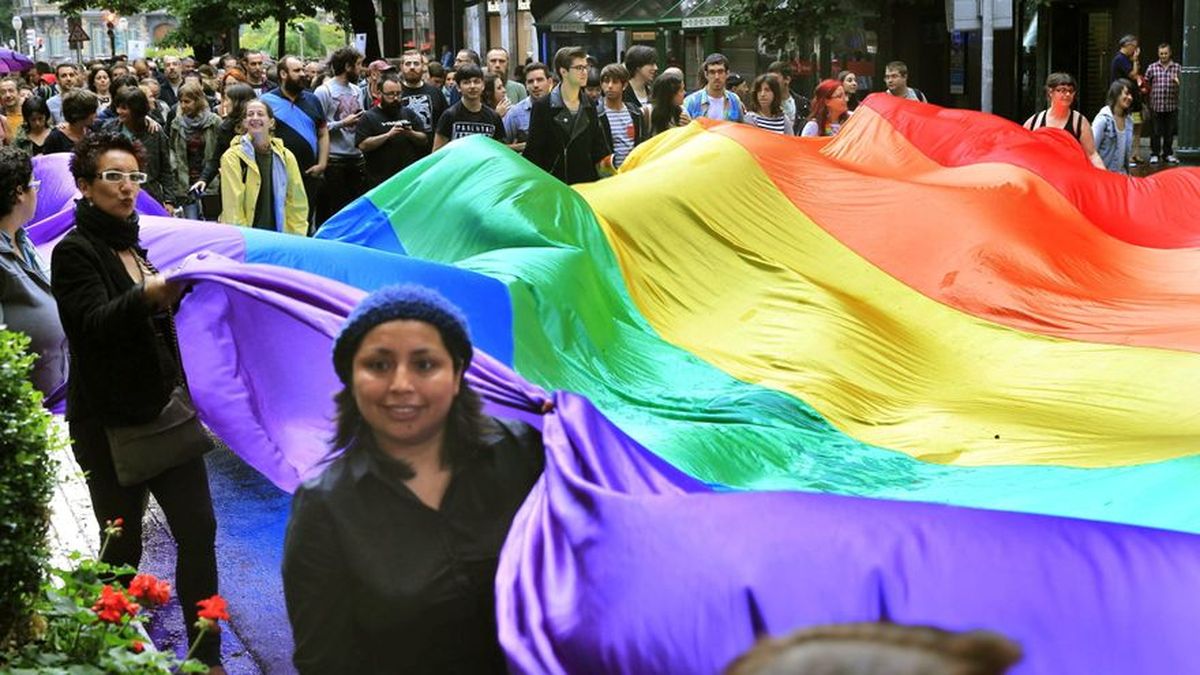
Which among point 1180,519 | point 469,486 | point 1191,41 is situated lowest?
point 1180,519

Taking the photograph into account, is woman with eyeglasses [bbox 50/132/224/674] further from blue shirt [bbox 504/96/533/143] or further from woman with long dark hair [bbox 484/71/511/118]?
woman with long dark hair [bbox 484/71/511/118]

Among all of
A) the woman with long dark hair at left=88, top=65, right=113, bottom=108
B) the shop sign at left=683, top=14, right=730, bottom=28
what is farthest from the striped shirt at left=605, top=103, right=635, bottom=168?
the shop sign at left=683, top=14, right=730, bottom=28

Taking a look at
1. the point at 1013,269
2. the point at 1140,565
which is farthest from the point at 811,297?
the point at 1140,565

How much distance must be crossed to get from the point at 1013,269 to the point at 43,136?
727cm

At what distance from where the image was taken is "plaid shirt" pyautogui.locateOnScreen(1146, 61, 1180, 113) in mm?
22297

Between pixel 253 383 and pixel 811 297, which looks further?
pixel 811 297

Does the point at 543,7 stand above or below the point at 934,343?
above

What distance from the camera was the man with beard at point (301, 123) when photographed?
498 inches

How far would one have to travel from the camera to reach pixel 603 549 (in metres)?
3.93

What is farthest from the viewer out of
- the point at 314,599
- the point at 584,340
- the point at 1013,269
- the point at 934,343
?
the point at 1013,269

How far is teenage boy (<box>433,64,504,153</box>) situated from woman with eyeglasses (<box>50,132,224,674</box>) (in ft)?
21.1

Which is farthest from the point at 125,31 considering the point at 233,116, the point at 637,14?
the point at 233,116

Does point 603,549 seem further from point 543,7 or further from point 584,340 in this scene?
point 543,7

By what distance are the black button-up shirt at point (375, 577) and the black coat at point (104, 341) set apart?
1.84 meters
